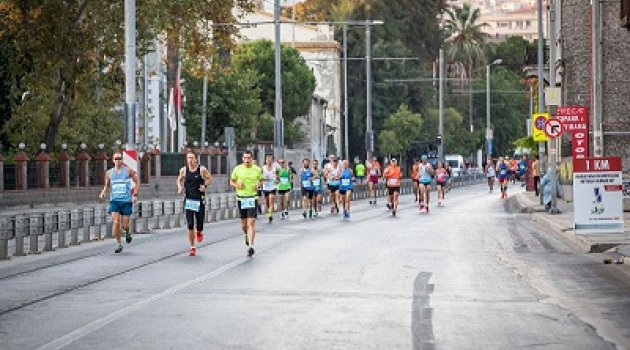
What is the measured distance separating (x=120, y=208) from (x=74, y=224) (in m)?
4.16

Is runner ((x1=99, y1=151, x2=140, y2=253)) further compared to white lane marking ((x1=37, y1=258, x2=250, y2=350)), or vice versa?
runner ((x1=99, y1=151, x2=140, y2=253))

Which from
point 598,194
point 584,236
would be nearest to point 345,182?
point 598,194

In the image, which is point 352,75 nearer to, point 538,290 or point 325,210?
point 325,210

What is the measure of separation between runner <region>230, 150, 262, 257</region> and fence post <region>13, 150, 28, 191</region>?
97.9 feet

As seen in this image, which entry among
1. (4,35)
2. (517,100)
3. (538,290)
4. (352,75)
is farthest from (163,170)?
(517,100)

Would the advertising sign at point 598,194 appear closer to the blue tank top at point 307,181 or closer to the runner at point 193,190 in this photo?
the runner at point 193,190

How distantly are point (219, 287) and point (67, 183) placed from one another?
42342 millimetres

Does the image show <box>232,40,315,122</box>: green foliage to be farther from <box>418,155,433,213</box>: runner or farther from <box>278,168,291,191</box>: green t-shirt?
<box>278,168,291,191</box>: green t-shirt

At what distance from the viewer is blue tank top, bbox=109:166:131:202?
28.6 metres

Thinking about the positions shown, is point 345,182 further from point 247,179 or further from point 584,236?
point 247,179

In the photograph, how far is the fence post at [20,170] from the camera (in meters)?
55.7

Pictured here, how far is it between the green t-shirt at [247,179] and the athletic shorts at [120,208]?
2731 millimetres

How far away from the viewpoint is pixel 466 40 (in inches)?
5492

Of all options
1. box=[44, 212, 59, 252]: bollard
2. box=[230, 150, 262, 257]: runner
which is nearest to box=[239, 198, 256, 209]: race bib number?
box=[230, 150, 262, 257]: runner
